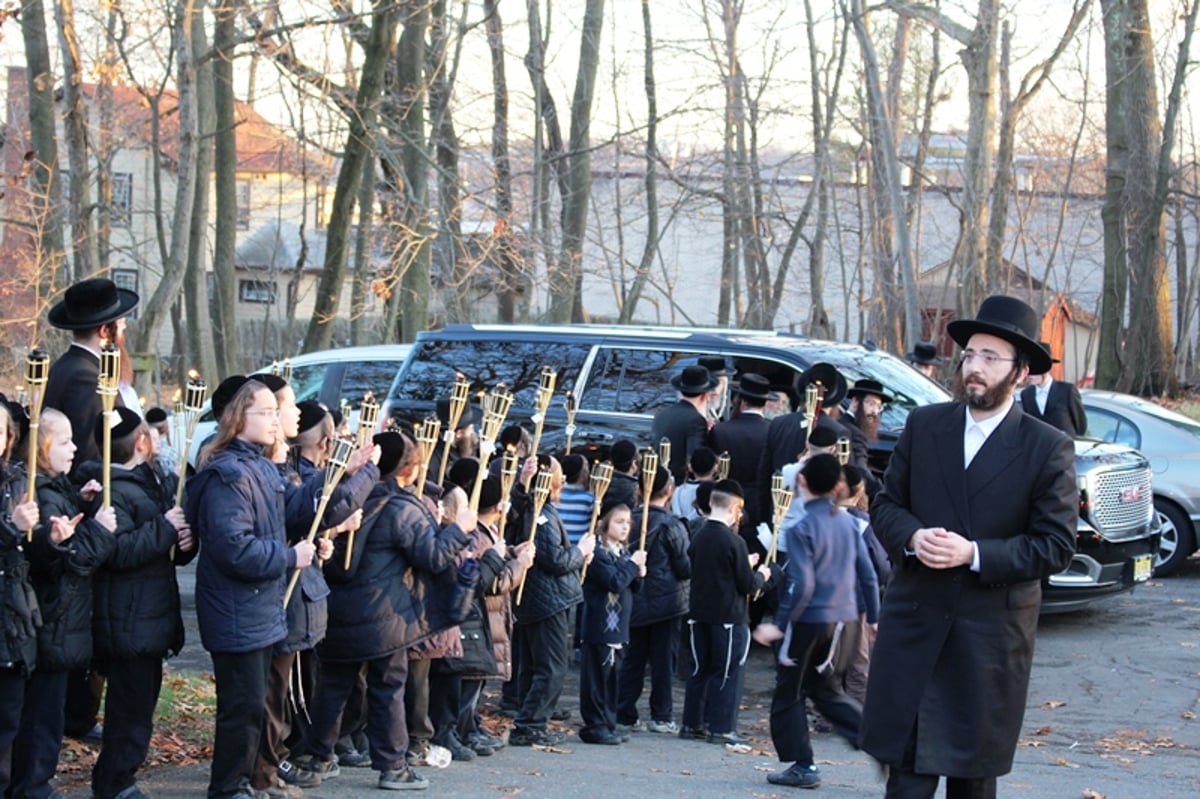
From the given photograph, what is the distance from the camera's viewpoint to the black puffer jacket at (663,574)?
31.7 ft

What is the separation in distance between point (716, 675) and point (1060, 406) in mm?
5341

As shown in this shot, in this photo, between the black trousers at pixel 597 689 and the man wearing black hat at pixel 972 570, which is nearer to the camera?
the man wearing black hat at pixel 972 570

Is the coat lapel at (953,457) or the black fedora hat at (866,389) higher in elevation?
the coat lapel at (953,457)

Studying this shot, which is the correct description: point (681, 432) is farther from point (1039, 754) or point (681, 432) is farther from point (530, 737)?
point (1039, 754)

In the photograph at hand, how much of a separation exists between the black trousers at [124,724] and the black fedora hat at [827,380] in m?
6.02

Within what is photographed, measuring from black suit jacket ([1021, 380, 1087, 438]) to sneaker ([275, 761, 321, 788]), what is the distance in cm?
769

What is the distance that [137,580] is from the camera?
6.52 meters

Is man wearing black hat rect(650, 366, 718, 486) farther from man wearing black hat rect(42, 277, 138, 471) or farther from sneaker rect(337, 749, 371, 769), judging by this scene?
man wearing black hat rect(42, 277, 138, 471)

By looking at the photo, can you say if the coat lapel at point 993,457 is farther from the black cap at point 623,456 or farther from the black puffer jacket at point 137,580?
the black cap at point 623,456

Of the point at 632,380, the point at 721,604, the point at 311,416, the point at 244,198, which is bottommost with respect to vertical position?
the point at 721,604

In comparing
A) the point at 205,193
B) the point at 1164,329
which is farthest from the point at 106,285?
the point at 1164,329

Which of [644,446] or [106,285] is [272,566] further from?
[644,446]

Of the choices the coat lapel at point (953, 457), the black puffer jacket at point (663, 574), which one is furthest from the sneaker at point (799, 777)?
the coat lapel at point (953, 457)

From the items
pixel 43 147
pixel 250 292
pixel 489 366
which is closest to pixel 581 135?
pixel 43 147
